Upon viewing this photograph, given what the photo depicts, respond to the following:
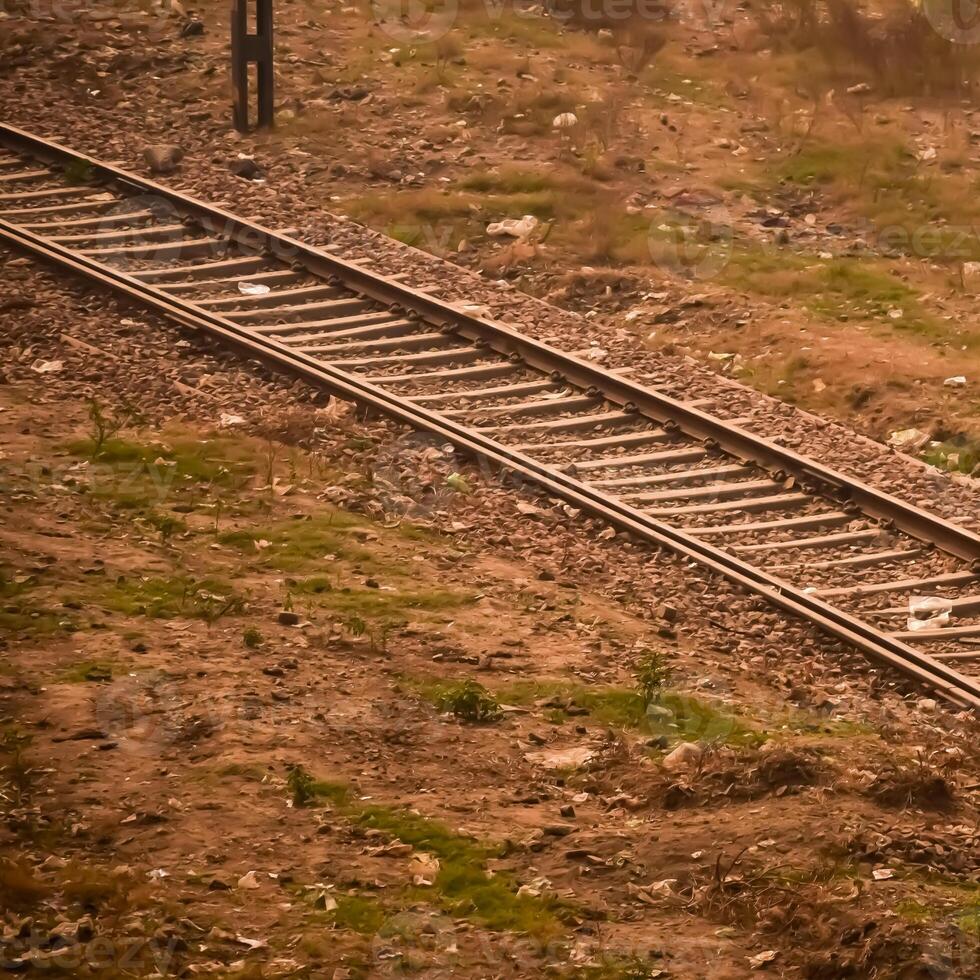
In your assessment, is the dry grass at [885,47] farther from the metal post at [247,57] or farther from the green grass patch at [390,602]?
the green grass patch at [390,602]

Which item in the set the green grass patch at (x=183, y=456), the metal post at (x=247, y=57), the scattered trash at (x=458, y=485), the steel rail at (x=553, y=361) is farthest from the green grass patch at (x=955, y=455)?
the metal post at (x=247, y=57)

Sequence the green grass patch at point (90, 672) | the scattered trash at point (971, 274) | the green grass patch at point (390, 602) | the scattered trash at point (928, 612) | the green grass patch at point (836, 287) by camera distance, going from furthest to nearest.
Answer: the scattered trash at point (971, 274)
the green grass patch at point (836, 287)
the scattered trash at point (928, 612)
the green grass patch at point (390, 602)
the green grass patch at point (90, 672)

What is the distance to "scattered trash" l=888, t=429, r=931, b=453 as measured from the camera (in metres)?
11.0

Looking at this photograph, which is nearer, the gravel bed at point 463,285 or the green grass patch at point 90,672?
the green grass patch at point 90,672

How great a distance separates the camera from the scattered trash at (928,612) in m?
8.82

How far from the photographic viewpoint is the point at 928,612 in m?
8.93

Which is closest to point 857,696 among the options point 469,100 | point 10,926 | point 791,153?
point 10,926

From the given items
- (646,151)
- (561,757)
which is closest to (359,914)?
(561,757)

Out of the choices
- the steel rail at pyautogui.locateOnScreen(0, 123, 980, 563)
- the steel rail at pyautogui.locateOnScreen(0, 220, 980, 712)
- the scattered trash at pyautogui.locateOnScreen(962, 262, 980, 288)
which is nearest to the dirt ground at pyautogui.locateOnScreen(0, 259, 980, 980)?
the steel rail at pyautogui.locateOnScreen(0, 220, 980, 712)

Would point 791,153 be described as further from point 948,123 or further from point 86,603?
point 86,603

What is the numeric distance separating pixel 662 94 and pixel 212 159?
4.95 m

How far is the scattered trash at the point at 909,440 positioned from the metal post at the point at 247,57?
726 cm

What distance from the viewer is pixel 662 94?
16.8m

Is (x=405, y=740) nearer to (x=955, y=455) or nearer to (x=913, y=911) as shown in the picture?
(x=913, y=911)
